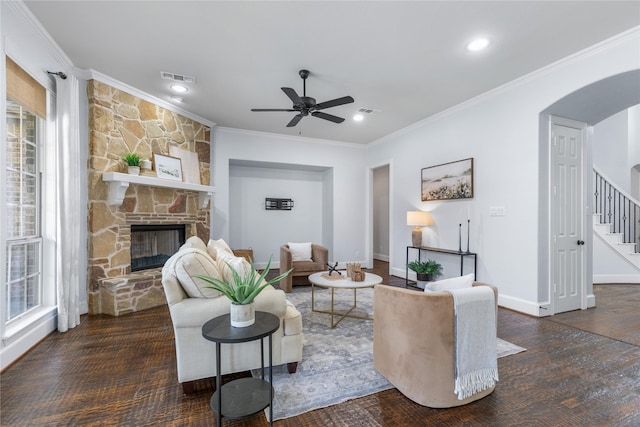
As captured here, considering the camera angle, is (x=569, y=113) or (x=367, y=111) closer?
(x=569, y=113)

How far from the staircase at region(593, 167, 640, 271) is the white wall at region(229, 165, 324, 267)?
5.51 meters

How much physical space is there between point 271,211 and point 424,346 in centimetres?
537

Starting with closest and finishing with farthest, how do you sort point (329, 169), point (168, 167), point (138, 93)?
point (138, 93), point (168, 167), point (329, 169)

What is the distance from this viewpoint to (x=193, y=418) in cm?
177

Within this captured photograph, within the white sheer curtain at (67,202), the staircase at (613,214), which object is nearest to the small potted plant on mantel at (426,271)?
the staircase at (613,214)

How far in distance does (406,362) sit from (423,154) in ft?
13.3

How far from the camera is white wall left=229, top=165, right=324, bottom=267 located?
6543mm

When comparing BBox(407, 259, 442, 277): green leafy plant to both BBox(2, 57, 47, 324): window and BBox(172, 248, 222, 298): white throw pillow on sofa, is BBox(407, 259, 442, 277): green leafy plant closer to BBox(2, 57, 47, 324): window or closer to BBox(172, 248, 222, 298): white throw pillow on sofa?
BBox(172, 248, 222, 298): white throw pillow on sofa

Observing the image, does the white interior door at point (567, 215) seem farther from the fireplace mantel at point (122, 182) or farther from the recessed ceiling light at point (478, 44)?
the fireplace mantel at point (122, 182)

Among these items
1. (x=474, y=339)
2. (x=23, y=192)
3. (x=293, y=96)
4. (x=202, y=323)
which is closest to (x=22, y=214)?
(x=23, y=192)

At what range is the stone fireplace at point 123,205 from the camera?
11.9 feet

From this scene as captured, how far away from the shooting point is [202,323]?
79.0 inches

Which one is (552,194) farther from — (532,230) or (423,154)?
(423,154)

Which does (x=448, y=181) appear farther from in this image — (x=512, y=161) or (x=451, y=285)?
(x=451, y=285)
